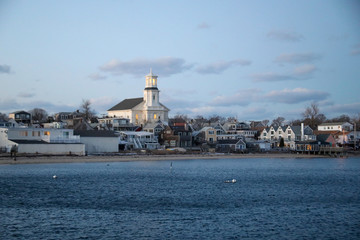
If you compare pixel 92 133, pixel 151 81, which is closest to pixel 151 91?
pixel 151 81

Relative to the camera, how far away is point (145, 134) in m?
96.2

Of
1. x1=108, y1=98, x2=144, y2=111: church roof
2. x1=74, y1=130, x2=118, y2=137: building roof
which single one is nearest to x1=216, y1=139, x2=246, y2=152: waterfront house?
x1=74, y1=130, x2=118, y2=137: building roof

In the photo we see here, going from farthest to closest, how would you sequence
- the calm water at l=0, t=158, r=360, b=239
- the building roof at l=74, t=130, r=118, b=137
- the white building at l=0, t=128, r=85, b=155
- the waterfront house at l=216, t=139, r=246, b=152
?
1. the waterfront house at l=216, t=139, r=246, b=152
2. the building roof at l=74, t=130, r=118, b=137
3. the white building at l=0, t=128, r=85, b=155
4. the calm water at l=0, t=158, r=360, b=239

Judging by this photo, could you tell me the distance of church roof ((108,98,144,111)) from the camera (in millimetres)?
123125

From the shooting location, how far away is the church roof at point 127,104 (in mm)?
123125

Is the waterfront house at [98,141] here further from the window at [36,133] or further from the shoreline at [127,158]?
the window at [36,133]

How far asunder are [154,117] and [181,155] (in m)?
33.5

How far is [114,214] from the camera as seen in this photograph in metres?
29.2

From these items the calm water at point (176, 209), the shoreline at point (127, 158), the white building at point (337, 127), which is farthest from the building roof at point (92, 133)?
the white building at point (337, 127)

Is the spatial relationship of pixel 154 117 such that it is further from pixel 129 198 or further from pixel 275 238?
pixel 275 238

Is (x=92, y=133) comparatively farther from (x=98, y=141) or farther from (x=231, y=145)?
(x=231, y=145)

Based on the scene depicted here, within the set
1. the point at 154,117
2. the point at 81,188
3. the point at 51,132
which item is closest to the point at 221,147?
the point at 154,117

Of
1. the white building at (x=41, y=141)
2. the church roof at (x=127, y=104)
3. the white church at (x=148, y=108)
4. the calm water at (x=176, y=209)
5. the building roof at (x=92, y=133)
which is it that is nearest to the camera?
the calm water at (x=176, y=209)

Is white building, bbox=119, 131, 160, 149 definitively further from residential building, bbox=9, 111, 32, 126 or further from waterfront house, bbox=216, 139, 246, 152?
→ residential building, bbox=9, 111, 32, 126
